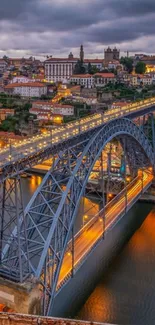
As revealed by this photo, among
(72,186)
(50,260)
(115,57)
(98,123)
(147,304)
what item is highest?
(115,57)

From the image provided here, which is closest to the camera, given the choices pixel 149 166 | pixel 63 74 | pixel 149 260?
pixel 149 260

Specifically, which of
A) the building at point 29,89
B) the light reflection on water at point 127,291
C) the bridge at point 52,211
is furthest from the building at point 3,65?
the light reflection on water at point 127,291

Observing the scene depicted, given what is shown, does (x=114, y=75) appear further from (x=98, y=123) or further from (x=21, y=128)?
(x=98, y=123)

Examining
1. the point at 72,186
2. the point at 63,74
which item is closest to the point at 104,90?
the point at 63,74

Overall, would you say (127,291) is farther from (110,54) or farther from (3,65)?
(3,65)

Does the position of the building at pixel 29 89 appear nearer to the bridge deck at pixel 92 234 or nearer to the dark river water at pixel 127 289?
the bridge deck at pixel 92 234

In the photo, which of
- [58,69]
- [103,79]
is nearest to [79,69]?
[58,69]
